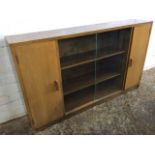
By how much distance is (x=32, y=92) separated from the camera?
1.38 m

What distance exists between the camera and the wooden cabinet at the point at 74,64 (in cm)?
126

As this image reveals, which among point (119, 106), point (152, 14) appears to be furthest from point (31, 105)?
point (152, 14)

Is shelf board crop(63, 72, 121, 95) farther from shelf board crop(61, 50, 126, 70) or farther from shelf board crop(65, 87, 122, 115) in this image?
shelf board crop(61, 50, 126, 70)

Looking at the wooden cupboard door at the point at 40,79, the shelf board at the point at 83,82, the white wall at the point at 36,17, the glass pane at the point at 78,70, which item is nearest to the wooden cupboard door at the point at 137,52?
the shelf board at the point at 83,82

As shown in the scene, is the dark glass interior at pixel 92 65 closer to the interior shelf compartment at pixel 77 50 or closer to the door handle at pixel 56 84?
the interior shelf compartment at pixel 77 50

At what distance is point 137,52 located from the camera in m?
1.92

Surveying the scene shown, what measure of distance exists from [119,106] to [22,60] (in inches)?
58.4

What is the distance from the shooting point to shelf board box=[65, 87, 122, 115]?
1.88m

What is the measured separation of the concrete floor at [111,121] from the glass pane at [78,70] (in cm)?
21

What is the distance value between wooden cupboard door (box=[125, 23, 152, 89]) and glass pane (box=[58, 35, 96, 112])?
53 cm

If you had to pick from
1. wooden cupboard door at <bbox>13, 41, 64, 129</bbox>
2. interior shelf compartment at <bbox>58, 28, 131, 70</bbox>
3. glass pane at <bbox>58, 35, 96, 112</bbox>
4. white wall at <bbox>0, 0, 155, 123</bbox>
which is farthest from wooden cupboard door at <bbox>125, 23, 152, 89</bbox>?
wooden cupboard door at <bbox>13, 41, 64, 129</bbox>

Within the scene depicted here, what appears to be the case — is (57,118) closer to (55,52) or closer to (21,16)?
(55,52)

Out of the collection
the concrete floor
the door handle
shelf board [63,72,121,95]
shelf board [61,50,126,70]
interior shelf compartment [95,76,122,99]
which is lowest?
the concrete floor

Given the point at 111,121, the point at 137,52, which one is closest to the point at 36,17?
the point at 137,52
